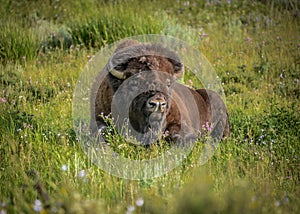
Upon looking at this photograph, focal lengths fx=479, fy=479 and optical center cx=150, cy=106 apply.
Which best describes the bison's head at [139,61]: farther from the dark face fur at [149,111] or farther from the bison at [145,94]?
the dark face fur at [149,111]

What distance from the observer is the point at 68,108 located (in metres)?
7.71

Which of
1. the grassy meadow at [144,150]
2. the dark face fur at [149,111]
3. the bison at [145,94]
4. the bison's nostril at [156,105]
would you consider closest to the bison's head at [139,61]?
the bison at [145,94]

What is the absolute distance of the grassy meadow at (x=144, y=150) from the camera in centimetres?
341

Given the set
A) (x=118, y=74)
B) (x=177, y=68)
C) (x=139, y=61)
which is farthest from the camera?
(x=177, y=68)

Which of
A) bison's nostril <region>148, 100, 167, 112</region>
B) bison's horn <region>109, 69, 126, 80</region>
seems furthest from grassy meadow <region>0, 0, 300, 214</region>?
bison's horn <region>109, 69, 126, 80</region>

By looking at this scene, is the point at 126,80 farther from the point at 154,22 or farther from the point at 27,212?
the point at 154,22

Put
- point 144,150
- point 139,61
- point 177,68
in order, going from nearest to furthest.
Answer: point 144,150 < point 139,61 < point 177,68

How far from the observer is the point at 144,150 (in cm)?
548

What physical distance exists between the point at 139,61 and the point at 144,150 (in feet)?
3.57

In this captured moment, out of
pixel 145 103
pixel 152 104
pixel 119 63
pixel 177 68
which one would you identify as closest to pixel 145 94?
pixel 145 103

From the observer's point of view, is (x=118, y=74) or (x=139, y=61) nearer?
(x=139, y=61)

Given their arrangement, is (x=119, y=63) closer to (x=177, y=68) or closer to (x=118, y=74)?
(x=118, y=74)

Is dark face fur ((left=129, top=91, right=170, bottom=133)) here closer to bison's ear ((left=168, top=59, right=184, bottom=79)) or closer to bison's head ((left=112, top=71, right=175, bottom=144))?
bison's head ((left=112, top=71, right=175, bottom=144))

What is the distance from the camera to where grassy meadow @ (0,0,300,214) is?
3414 millimetres
